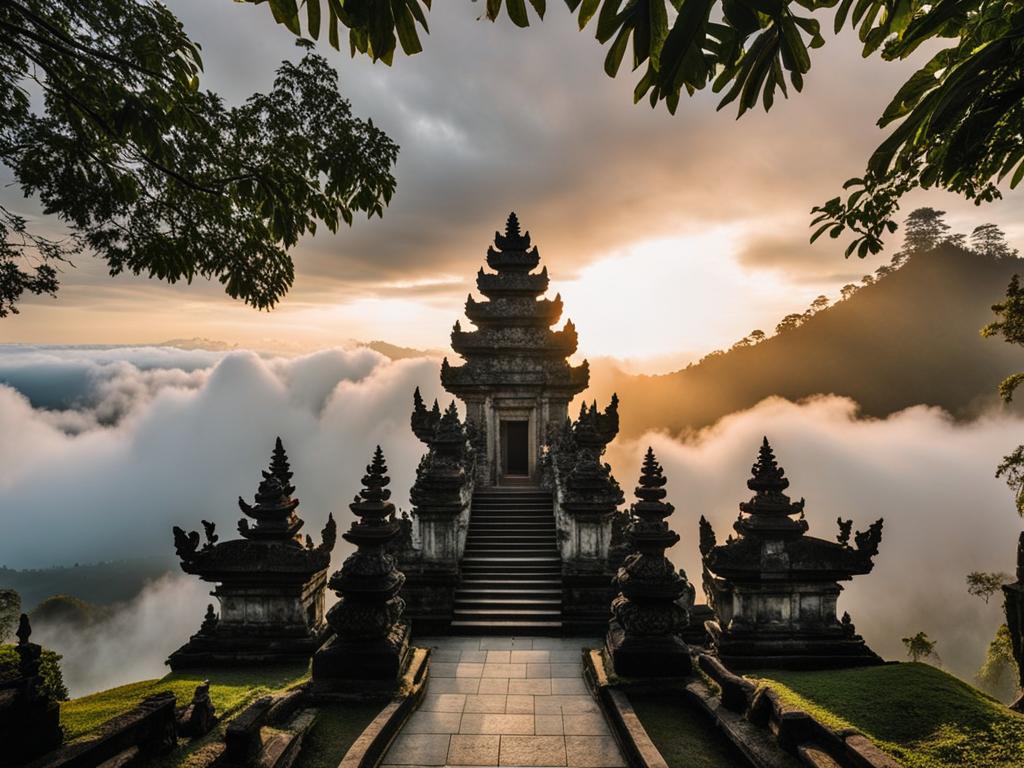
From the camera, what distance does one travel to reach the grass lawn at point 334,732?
20.0ft

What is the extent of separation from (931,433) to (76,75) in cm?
8938

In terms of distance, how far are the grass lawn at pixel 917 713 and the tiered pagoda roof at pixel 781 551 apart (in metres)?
2.02

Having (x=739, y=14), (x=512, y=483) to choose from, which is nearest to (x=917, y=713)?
(x=739, y=14)

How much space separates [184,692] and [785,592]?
9684 mm

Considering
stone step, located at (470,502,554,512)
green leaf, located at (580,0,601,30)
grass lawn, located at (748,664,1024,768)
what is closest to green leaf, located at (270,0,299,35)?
green leaf, located at (580,0,601,30)

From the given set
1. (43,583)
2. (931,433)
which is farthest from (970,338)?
(43,583)

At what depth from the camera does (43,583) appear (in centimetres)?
14100

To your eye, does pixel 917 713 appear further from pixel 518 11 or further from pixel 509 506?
pixel 509 506

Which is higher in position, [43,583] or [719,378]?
[719,378]

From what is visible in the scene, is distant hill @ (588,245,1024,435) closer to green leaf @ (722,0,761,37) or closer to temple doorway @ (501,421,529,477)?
temple doorway @ (501,421,529,477)

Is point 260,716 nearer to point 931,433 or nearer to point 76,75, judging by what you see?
point 76,75

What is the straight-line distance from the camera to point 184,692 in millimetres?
7496

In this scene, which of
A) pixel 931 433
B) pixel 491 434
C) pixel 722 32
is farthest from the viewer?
pixel 931 433

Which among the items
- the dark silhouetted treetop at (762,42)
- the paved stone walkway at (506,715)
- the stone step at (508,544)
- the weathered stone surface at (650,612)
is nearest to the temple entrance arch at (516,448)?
the stone step at (508,544)
